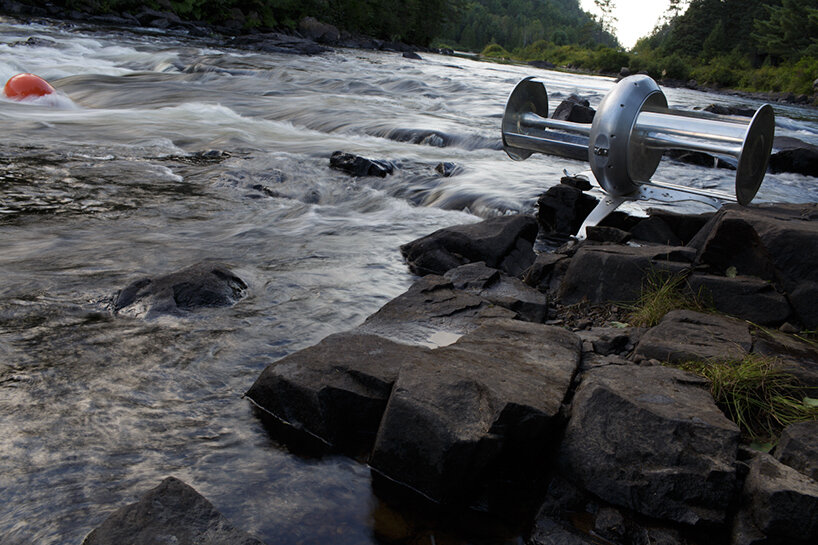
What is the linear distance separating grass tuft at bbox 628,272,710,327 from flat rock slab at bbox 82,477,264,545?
261 centimetres

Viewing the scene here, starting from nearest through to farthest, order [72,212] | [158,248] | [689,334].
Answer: [689,334], [158,248], [72,212]

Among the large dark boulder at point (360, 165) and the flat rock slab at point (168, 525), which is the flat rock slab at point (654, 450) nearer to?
the flat rock slab at point (168, 525)

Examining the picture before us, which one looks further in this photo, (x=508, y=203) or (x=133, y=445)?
(x=508, y=203)

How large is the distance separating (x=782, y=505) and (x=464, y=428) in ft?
3.38

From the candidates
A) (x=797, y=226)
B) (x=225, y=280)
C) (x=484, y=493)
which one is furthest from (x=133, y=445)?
(x=797, y=226)

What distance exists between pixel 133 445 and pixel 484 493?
143 cm

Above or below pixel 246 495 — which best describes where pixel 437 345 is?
above

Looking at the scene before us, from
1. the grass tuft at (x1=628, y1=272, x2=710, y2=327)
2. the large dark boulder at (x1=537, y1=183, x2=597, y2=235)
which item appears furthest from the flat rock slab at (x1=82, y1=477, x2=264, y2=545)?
the large dark boulder at (x1=537, y1=183, x2=597, y2=235)

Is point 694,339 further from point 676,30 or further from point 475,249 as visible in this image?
point 676,30

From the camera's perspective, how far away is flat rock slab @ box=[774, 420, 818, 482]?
204cm

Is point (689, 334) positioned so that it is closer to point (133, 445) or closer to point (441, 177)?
point (133, 445)

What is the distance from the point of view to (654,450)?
216 centimetres

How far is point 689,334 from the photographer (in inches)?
121

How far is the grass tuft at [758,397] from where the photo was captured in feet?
8.13
